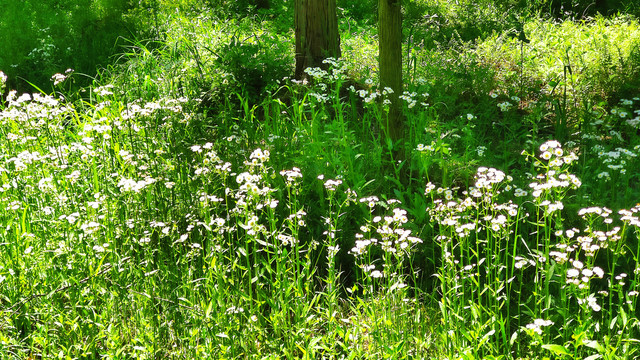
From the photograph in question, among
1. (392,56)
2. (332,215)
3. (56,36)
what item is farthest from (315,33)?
(56,36)

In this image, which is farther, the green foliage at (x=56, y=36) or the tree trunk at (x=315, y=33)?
the green foliage at (x=56, y=36)

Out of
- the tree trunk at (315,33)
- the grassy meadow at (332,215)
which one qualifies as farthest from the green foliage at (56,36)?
the tree trunk at (315,33)

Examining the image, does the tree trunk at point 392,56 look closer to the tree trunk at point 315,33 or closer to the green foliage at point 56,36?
the tree trunk at point 315,33

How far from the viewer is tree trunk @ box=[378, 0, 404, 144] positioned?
364 centimetres

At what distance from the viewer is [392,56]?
3713 mm

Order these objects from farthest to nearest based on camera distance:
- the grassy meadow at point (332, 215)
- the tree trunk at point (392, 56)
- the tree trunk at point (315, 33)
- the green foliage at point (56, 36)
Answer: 1. the green foliage at point (56, 36)
2. the tree trunk at point (315, 33)
3. the tree trunk at point (392, 56)
4. the grassy meadow at point (332, 215)

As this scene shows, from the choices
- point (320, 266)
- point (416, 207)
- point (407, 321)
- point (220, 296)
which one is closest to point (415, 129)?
point (416, 207)

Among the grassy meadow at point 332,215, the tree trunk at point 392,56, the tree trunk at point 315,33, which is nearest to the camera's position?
the grassy meadow at point 332,215

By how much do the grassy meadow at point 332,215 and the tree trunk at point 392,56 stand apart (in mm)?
109

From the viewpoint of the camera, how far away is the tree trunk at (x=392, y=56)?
11.9ft

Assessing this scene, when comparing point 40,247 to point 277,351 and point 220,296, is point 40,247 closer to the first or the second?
point 220,296

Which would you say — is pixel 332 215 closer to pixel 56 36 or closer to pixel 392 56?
pixel 392 56

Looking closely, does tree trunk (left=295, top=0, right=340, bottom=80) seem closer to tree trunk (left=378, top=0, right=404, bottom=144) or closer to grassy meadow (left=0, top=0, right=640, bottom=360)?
grassy meadow (left=0, top=0, right=640, bottom=360)

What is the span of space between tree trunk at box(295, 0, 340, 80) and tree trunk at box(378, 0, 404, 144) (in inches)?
68.3
